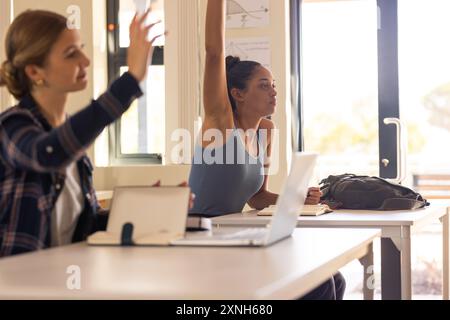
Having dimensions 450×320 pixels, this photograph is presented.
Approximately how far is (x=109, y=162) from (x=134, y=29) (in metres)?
3.52

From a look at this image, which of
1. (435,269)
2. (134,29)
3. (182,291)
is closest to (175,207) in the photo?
(134,29)

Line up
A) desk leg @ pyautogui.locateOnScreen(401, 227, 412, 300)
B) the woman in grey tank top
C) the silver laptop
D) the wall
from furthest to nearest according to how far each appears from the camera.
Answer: the wall < the woman in grey tank top < desk leg @ pyautogui.locateOnScreen(401, 227, 412, 300) < the silver laptop

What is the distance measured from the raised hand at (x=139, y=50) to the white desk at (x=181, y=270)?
0.40 meters

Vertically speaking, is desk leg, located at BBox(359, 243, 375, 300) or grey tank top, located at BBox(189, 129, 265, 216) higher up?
grey tank top, located at BBox(189, 129, 265, 216)

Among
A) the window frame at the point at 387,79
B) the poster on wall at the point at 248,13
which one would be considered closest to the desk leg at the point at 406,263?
the window frame at the point at 387,79

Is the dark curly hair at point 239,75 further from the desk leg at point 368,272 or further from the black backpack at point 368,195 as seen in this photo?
the desk leg at point 368,272

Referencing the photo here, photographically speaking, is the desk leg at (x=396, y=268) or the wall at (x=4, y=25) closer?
the desk leg at (x=396, y=268)

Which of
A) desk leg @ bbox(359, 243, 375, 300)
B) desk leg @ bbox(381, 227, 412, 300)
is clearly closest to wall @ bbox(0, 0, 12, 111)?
desk leg @ bbox(381, 227, 412, 300)

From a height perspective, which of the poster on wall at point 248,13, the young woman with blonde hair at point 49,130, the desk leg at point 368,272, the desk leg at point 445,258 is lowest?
the desk leg at point 445,258

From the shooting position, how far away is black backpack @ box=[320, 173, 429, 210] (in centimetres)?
320

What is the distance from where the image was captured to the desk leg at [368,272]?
2035mm

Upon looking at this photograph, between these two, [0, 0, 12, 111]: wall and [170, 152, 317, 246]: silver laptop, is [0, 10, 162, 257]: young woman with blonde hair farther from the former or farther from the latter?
[0, 0, 12, 111]: wall

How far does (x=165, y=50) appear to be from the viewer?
485cm

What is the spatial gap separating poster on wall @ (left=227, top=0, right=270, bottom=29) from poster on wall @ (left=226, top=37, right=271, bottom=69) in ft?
0.28
